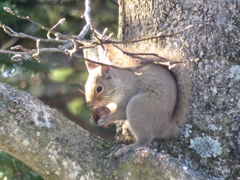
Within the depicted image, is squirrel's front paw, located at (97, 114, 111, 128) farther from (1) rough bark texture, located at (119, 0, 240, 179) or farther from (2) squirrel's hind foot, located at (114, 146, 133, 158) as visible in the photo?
(2) squirrel's hind foot, located at (114, 146, 133, 158)

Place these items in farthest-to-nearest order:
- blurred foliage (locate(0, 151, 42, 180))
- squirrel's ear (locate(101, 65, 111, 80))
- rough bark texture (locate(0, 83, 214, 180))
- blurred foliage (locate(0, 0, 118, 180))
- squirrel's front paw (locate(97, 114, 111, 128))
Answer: blurred foliage (locate(0, 0, 118, 180)), blurred foliage (locate(0, 151, 42, 180)), squirrel's ear (locate(101, 65, 111, 80)), squirrel's front paw (locate(97, 114, 111, 128)), rough bark texture (locate(0, 83, 214, 180))

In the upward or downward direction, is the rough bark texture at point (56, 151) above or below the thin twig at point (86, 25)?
below

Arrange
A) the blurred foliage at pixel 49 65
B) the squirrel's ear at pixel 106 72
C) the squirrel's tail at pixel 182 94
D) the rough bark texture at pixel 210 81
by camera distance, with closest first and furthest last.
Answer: the rough bark texture at pixel 210 81
the squirrel's tail at pixel 182 94
the squirrel's ear at pixel 106 72
the blurred foliage at pixel 49 65

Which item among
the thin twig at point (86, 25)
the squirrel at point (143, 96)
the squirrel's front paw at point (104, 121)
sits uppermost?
the thin twig at point (86, 25)

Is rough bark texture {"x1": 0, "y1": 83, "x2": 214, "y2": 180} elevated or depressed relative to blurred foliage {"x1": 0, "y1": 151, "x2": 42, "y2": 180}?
elevated

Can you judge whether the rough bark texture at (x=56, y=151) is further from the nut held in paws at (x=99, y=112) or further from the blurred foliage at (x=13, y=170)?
the blurred foliage at (x=13, y=170)

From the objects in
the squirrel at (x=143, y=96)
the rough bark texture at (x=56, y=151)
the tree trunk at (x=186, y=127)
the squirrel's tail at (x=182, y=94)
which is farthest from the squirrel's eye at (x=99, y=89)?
the rough bark texture at (x=56, y=151)

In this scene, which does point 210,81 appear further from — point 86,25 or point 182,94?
point 86,25

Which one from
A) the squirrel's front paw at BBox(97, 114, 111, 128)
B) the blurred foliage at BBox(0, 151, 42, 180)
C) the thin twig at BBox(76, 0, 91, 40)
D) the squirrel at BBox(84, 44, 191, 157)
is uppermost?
the thin twig at BBox(76, 0, 91, 40)

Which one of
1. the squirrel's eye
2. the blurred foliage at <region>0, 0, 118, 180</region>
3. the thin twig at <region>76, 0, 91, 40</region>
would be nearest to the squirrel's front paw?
the squirrel's eye
